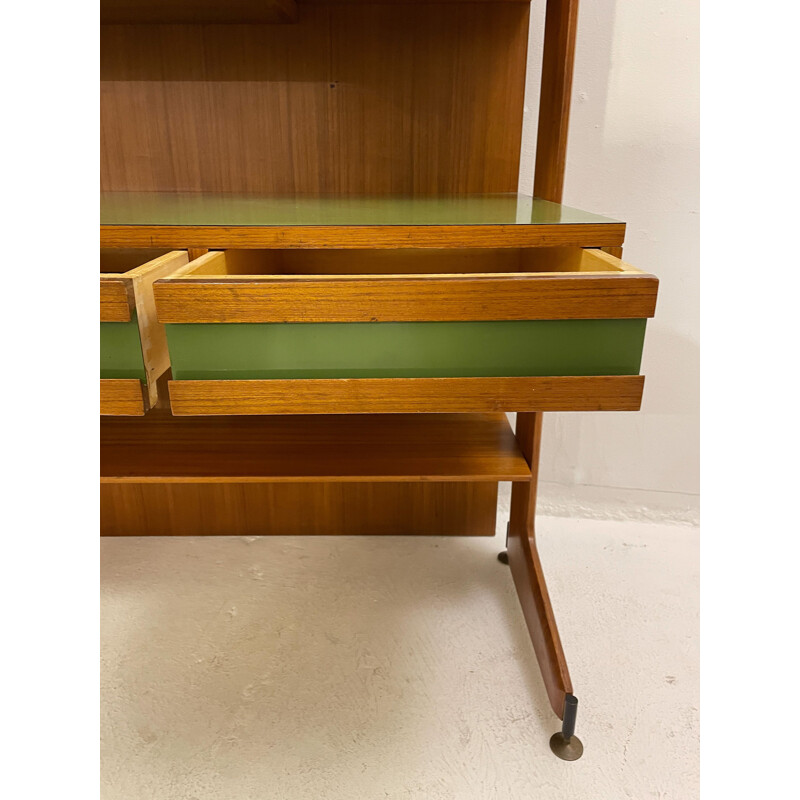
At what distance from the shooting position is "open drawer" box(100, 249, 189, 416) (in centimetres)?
68

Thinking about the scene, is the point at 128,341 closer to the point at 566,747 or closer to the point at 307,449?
the point at 307,449

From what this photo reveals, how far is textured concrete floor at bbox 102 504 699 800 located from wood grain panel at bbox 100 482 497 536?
39mm

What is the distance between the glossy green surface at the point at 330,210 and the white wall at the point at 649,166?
0.30m

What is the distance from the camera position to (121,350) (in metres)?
0.71

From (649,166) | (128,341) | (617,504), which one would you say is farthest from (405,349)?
(617,504)

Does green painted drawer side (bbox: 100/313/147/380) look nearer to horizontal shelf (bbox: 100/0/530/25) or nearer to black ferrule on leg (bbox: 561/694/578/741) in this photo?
horizontal shelf (bbox: 100/0/530/25)

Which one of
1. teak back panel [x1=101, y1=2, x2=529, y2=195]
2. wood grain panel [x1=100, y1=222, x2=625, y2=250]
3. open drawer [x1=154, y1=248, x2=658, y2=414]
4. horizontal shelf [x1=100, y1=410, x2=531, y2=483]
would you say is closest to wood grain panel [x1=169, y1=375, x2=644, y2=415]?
open drawer [x1=154, y1=248, x2=658, y2=414]

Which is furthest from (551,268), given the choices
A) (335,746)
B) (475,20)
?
(335,746)

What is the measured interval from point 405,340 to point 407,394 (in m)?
0.06

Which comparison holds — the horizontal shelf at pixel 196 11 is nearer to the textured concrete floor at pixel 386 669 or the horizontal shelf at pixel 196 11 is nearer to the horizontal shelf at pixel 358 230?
the horizontal shelf at pixel 358 230

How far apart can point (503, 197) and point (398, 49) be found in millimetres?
327

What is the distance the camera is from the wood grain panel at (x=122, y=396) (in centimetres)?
71

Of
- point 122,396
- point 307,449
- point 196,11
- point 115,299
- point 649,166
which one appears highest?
point 196,11

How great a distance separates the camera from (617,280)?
668 millimetres
